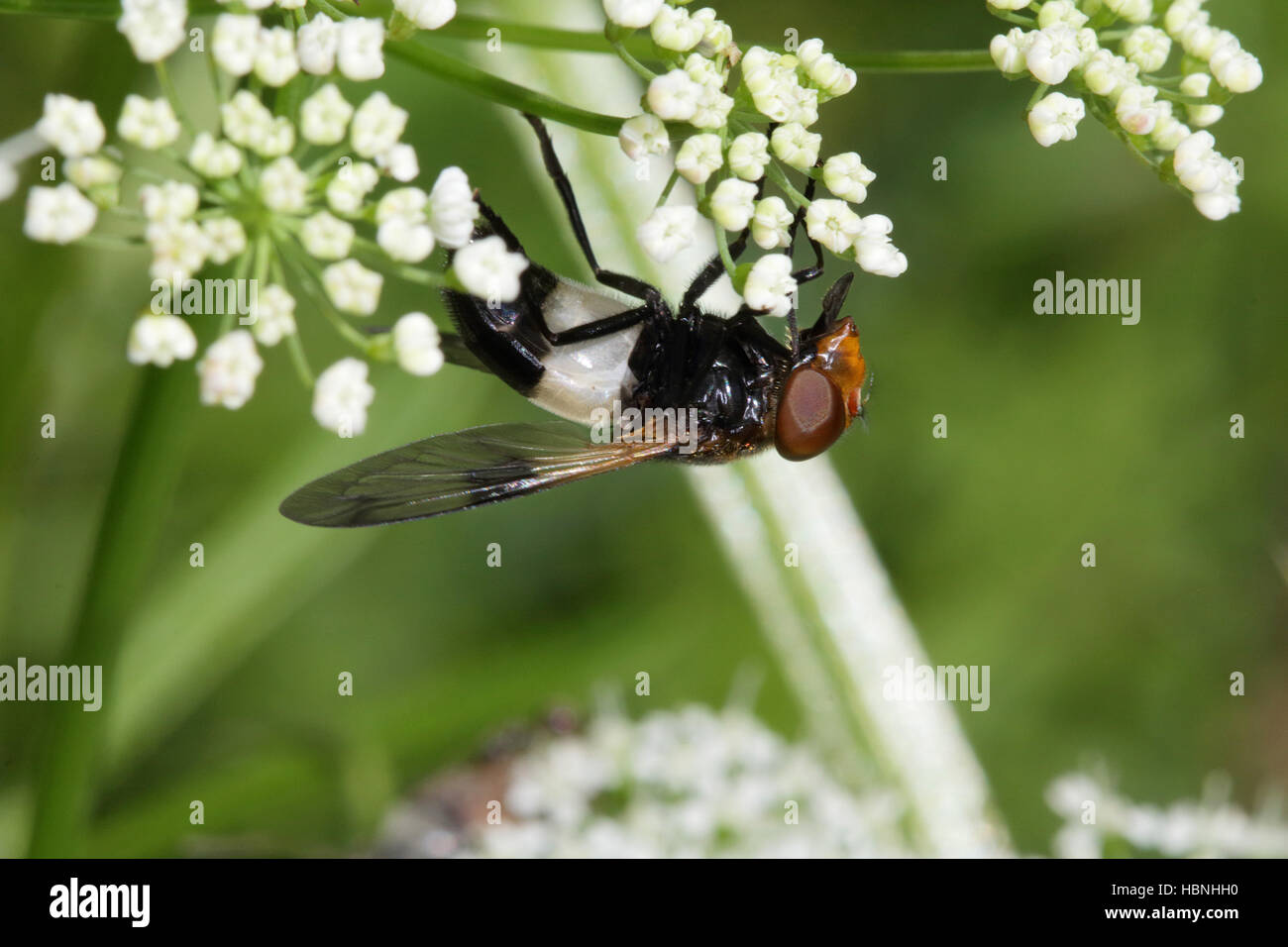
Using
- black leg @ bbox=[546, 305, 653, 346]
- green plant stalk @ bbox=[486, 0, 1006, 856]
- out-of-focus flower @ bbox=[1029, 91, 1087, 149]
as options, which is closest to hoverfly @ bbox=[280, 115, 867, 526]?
black leg @ bbox=[546, 305, 653, 346]

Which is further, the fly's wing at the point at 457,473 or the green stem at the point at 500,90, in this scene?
the fly's wing at the point at 457,473

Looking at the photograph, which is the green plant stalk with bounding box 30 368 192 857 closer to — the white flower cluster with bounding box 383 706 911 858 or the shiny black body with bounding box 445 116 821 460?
the shiny black body with bounding box 445 116 821 460

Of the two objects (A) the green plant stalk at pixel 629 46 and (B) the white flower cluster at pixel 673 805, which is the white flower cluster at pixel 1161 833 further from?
(A) the green plant stalk at pixel 629 46

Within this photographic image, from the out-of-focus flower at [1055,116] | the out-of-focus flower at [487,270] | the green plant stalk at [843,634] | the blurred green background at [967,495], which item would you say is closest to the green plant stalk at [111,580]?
the out-of-focus flower at [487,270]

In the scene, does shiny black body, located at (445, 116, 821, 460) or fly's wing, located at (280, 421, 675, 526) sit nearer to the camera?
fly's wing, located at (280, 421, 675, 526)
